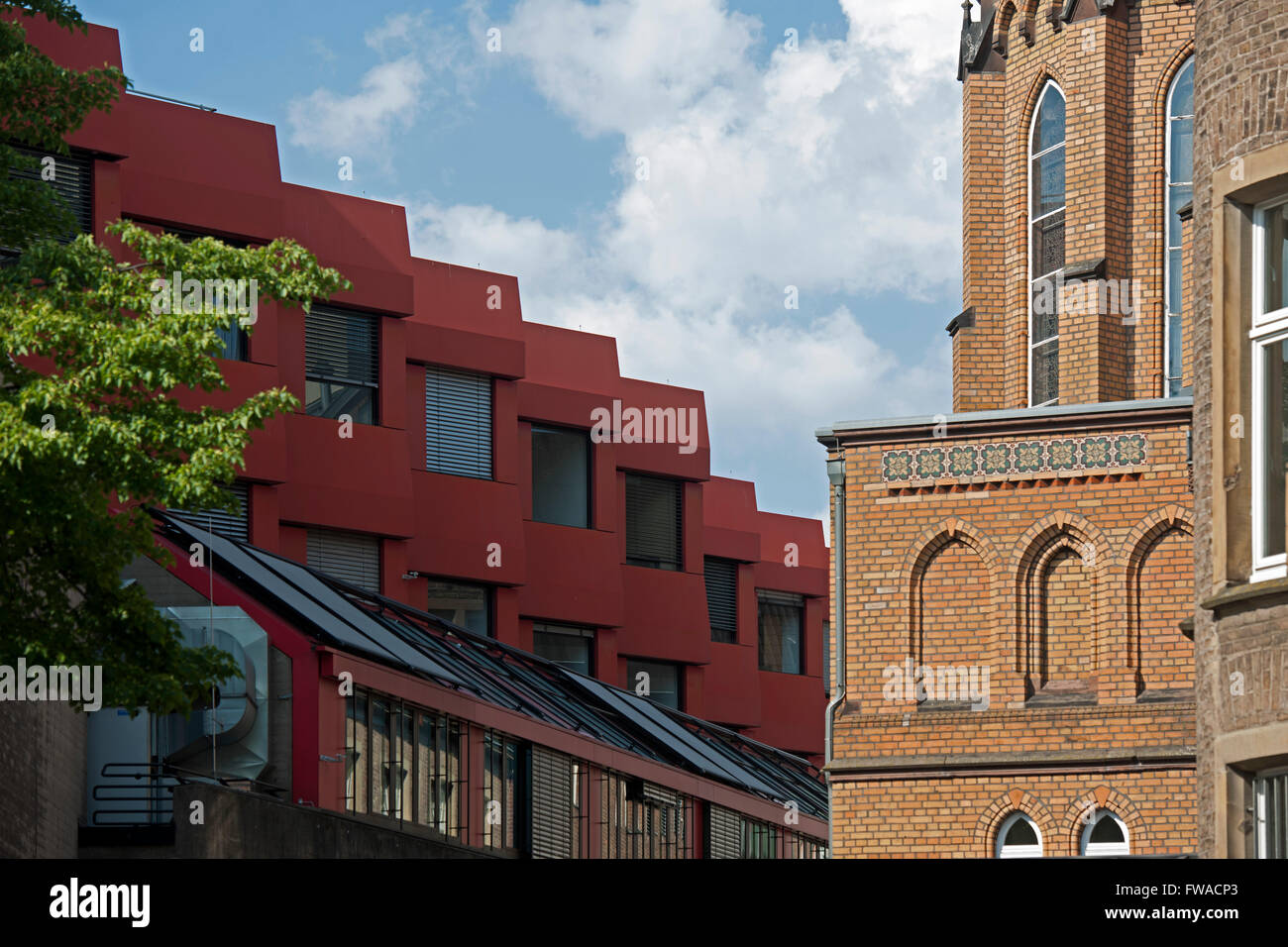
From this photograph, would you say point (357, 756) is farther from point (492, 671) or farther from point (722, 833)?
point (722, 833)

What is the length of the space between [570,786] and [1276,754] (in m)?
22.9

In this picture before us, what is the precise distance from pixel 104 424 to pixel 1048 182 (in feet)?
64.2

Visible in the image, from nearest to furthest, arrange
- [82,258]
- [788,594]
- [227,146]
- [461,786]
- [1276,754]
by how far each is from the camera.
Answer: [1276,754]
[82,258]
[461,786]
[227,146]
[788,594]

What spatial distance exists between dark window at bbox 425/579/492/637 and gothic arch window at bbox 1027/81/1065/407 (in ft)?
49.7

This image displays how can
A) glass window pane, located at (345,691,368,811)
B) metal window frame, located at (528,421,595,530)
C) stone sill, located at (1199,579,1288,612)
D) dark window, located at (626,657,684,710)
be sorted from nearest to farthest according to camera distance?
stone sill, located at (1199,579,1288,612) < glass window pane, located at (345,691,368,811) < metal window frame, located at (528,421,595,530) < dark window, located at (626,657,684,710)

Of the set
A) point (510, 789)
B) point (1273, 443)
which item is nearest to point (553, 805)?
point (510, 789)

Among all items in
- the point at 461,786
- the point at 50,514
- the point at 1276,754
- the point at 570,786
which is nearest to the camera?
the point at 1276,754

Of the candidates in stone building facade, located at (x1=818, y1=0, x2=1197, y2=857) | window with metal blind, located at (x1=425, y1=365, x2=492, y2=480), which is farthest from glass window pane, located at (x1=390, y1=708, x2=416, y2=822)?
window with metal blind, located at (x1=425, y1=365, x2=492, y2=480)

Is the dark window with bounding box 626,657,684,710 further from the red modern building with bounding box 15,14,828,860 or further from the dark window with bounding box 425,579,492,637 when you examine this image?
Result: the dark window with bounding box 425,579,492,637

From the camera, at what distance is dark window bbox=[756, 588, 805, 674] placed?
5778 cm

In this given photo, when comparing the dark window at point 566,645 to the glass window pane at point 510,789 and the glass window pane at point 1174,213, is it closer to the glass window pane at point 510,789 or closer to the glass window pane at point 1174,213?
the glass window pane at point 510,789

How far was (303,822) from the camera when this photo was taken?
1044 inches
